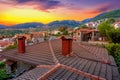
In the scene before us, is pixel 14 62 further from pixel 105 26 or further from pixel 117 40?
pixel 105 26

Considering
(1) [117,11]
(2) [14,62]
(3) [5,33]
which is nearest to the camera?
(2) [14,62]

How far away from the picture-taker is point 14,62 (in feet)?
37.8

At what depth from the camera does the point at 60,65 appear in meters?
7.08

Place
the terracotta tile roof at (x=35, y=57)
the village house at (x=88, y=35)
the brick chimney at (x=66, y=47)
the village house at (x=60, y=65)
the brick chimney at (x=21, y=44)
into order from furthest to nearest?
the village house at (x=88, y=35) < the brick chimney at (x=21, y=44) < the brick chimney at (x=66, y=47) < the terracotta tile roof at (x=35, y=57) < the village house at (x=60, y=65)

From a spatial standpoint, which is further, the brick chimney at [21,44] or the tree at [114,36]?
the tree at [114,36]

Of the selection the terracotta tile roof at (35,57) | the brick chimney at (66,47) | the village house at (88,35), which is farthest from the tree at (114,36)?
the brick chimney at (66,47)

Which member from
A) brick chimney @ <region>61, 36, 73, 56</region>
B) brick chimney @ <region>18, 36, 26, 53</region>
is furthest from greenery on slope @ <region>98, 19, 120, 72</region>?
brick chimney @ <region>18, 36, 26, 53</region>

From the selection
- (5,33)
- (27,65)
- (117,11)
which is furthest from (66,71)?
(117,11)

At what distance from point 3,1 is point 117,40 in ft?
76.7

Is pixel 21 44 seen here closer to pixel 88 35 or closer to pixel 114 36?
pixel 114 36

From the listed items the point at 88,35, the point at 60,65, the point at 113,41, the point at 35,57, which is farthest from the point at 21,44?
the point at 88,35

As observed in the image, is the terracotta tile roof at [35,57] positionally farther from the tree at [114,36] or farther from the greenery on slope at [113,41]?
the tree at [114,36]

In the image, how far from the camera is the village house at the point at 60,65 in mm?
6059

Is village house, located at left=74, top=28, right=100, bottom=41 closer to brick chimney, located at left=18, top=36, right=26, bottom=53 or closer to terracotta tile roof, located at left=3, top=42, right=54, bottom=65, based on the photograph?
brick chimney, located at left=18, top=36, right=26, bottom=53
